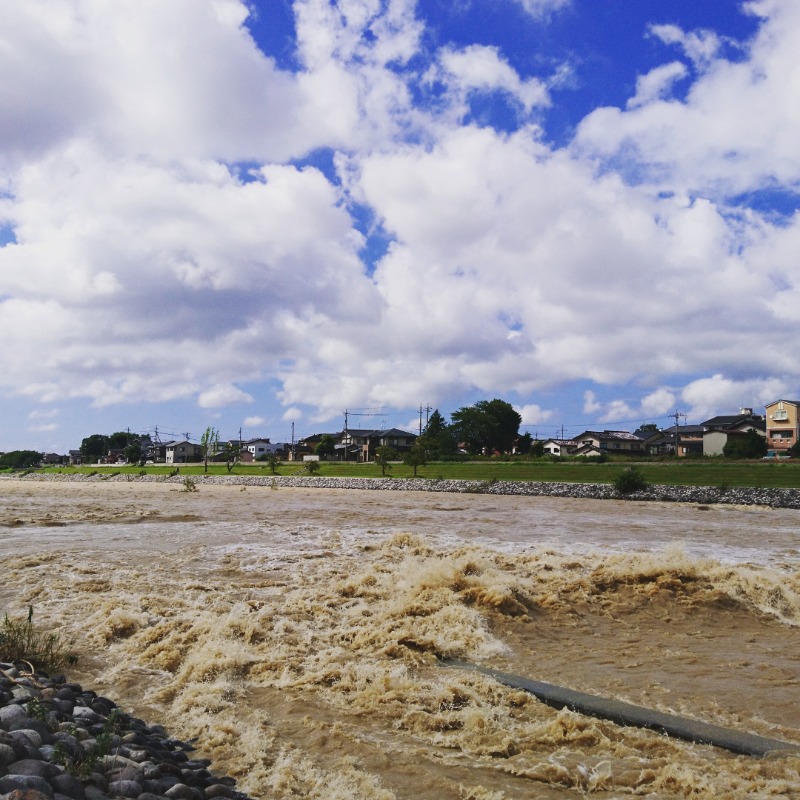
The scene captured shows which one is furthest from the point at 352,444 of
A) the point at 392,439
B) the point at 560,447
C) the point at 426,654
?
the point at 426,654

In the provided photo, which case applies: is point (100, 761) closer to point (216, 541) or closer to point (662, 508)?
point (216, 541)

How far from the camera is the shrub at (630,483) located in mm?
50781

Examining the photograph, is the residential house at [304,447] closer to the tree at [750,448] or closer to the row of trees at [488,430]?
the row of trees at [488,430]

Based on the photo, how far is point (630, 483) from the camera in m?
50.9

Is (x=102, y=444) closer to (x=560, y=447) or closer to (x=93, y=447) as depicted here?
(x=93, y=447)

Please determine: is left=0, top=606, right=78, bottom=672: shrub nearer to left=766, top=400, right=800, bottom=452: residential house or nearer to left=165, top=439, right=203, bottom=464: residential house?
left=766, top=400, right=800, bottom=452: residential house

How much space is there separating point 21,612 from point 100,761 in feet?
28.7

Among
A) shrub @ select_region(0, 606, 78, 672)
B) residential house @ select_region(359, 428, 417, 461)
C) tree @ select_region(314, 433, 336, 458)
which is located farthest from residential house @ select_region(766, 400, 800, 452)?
shrub @ select_region(0, 606, 78, 672)

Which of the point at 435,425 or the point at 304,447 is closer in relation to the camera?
the point at 435,425

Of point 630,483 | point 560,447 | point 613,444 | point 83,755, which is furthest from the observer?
point 560,447

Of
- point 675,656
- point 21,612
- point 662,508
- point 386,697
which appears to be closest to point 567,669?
point 675,656

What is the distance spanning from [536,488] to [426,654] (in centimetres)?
4897

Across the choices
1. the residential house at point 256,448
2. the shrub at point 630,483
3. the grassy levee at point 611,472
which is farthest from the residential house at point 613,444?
the residential house at point 256,448

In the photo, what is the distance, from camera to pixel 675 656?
10227 mm
